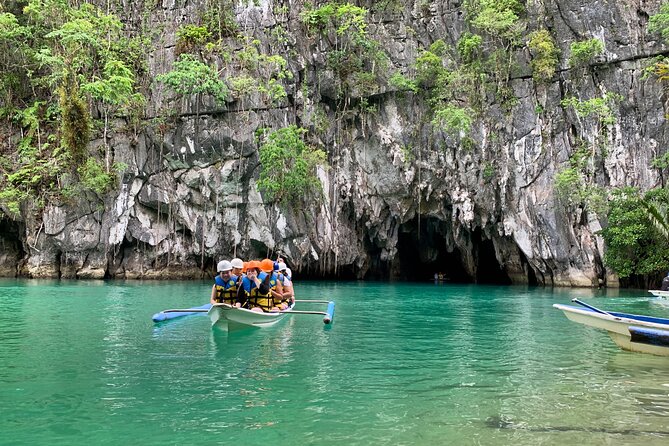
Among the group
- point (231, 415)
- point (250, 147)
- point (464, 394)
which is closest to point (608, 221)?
point (250, 147)

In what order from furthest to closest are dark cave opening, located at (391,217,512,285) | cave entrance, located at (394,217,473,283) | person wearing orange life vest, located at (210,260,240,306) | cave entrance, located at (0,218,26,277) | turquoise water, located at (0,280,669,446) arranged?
1. cave entrance, located at (394,217,473,283)
2. dark cave opening, located at (391,217,512,285)
3. cave entrance, located at (0,218,26,277)
4. person wearing orange life vest, located at (210,260,240,306)
5. turquoise water, located at (0,280,669,446)

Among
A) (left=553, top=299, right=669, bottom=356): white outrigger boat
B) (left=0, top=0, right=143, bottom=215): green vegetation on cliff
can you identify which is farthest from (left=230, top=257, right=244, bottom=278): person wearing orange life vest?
(left=0, top=0, right=143, bottom=215): green vegetation on cliff

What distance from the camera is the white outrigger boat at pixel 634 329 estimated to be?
7.92m

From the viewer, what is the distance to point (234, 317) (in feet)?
33.7

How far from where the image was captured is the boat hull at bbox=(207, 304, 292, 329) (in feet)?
32.7

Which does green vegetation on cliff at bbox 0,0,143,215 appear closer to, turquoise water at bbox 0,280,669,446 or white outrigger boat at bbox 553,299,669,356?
turquoise water at bbox 0,280,669,446

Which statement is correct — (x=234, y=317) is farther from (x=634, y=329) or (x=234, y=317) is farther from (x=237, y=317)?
(x=634, y=329)

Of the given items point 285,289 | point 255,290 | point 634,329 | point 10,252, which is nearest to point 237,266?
point 255,290

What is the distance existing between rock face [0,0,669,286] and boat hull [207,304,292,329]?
1639 cm

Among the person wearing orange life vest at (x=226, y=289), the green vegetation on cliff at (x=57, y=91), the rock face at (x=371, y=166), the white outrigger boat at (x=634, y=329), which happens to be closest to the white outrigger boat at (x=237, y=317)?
the person wearing orange life vest at (x=226, y=289)

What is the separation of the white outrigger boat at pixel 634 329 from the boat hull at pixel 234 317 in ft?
17.3

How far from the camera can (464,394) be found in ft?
20.7

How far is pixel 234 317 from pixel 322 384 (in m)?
3.95

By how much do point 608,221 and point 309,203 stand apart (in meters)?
13.1
